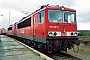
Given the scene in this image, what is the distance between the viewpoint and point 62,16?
41.9ft

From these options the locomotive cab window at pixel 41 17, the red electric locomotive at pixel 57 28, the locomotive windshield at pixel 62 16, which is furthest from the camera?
the locomotive cab window at pixel 41 17

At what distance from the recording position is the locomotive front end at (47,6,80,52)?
12039 millimetres

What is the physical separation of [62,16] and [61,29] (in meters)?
0.94

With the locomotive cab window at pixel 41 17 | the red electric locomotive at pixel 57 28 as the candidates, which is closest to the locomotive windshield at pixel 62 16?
the red electric locomotive at pixel 57 28

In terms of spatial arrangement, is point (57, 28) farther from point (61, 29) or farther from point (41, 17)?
point (41, 17)

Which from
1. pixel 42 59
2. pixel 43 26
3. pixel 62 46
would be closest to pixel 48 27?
pixel 43 26

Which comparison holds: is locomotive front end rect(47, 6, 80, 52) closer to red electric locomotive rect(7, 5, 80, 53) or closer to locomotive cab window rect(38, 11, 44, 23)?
red electric locomotive rect(7, 5, 80, 53)

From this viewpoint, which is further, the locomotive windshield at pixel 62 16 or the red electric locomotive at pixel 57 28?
the locomotive windshield at pixel 62 16

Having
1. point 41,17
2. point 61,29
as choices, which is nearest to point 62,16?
point 61,29

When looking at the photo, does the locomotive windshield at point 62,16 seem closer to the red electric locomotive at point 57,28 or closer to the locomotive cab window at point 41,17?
the red electric locomotive at point 57,28

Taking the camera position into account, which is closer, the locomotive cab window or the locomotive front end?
the locomotive front end

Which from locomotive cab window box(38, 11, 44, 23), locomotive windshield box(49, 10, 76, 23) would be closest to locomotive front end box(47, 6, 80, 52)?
locomotive windshield box(49, 10, 76, 23)

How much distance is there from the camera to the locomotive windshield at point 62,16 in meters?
12.5

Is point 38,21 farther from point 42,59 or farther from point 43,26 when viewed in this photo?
point 42,59
